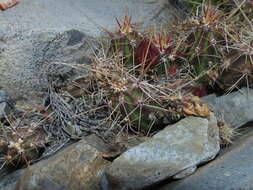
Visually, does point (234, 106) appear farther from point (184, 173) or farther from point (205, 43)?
point (184, 173)

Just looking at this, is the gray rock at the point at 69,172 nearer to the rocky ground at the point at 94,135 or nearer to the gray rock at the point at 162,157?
the rocky ground at the point at 94,135

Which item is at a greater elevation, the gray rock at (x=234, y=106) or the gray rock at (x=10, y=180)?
the gray rock at (x=234, y=106)

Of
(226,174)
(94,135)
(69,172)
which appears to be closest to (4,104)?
(94,135)

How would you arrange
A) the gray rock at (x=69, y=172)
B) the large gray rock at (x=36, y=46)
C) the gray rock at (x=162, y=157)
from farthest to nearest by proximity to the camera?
1. the large gray rock at (x=36, y=46)
2. the gray rock at (x=69, y=172)
3. the gray rock at (x=162, y=157)

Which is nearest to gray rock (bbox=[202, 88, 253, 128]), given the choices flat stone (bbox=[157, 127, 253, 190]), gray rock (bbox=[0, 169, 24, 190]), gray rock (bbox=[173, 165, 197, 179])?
flat stone (bbox=[157, 127, 253, 190])

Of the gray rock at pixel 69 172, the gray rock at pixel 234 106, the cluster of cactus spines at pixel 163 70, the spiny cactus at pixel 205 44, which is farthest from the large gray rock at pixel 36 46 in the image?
the gray rock at pixel 234 106
